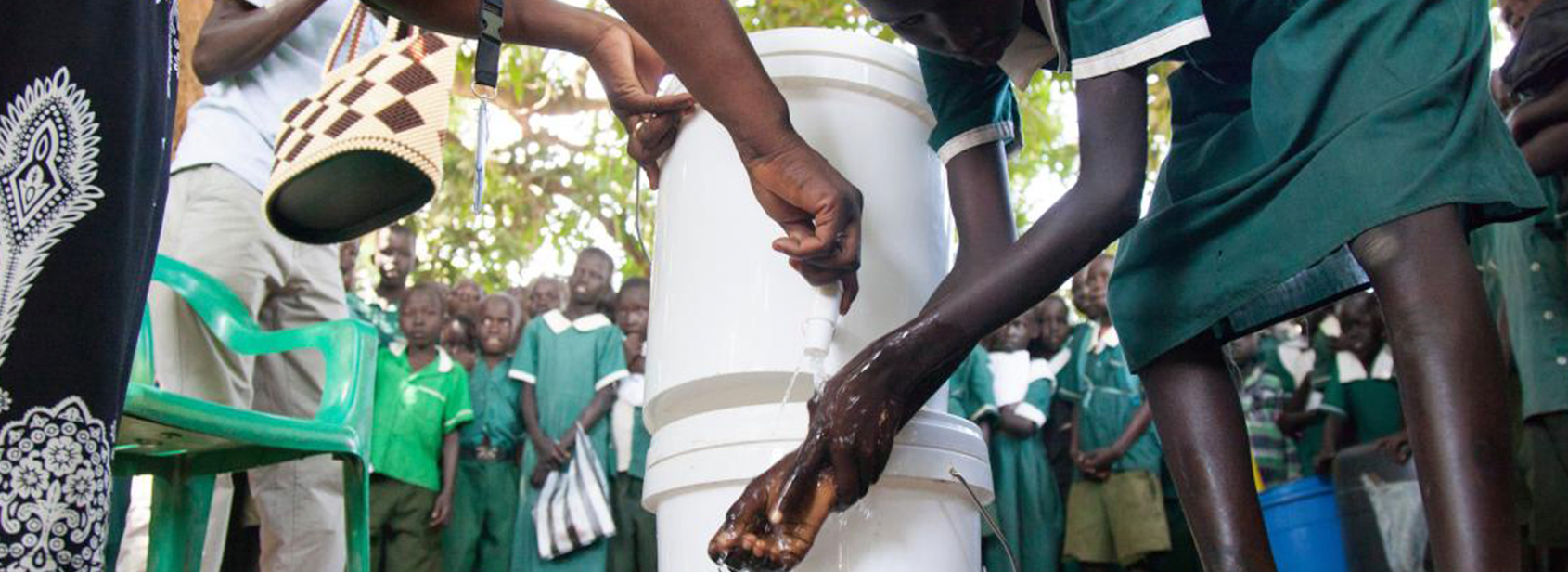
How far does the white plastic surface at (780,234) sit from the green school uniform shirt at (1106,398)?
296cm

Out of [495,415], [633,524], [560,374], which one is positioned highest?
[560,374]

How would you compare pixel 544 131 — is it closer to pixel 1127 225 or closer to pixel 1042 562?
pixel 1042 562

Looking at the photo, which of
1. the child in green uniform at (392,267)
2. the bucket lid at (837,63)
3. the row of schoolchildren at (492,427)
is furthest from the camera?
the child in green uniform at (392,267)

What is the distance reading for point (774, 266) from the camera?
1.50 metres

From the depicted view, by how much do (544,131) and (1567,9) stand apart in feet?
20.8

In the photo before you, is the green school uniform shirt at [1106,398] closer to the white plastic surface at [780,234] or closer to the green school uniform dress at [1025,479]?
the green school uniform dress at [1025,479]

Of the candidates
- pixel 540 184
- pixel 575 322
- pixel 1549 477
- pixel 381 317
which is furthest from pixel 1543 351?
pixel 540 184

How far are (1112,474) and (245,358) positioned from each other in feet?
9.52

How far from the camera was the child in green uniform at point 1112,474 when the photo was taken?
430 cm

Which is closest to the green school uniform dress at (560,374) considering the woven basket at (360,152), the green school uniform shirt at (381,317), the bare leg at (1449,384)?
the green school uniform shirt at (381,317)

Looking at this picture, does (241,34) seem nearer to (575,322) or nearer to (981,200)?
(981,200)

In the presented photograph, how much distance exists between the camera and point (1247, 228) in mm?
1426

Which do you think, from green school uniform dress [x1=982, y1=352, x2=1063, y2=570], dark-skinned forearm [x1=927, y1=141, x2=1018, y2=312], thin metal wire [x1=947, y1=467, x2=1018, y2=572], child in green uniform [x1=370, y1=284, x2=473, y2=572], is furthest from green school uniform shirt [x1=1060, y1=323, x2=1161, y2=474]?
thin metal wire [x1=947, y1=467, x2=1018, y2=572]

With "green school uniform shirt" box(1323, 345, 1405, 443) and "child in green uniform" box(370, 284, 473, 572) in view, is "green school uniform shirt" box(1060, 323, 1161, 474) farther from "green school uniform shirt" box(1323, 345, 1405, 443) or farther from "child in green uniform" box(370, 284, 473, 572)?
"child in green uniform" box(370, 284, 473, 572)
